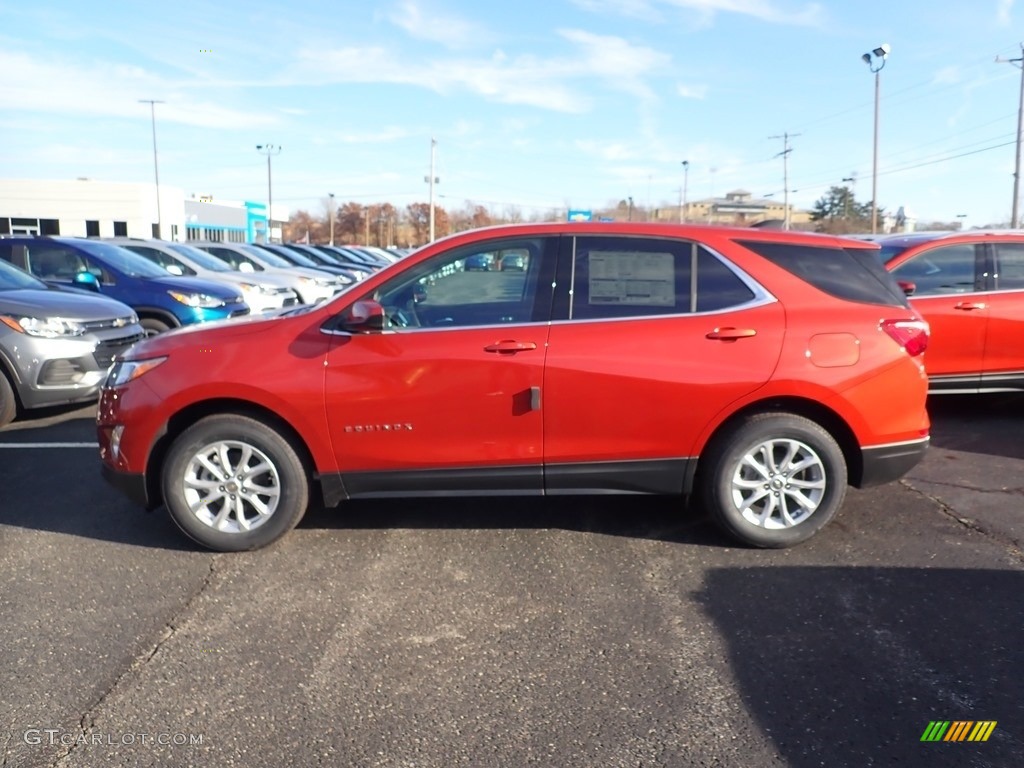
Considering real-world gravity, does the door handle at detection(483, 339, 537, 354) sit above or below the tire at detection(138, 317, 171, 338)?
above

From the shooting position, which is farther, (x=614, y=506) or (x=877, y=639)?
(x=614, y=506)

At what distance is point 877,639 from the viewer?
11.9ft

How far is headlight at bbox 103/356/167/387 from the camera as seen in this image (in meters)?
4.61

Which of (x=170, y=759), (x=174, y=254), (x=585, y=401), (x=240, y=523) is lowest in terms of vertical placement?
(x=170, y=759)

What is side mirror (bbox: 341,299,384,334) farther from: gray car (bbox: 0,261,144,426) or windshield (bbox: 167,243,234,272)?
windshield (bbox: 167,243,234,272)

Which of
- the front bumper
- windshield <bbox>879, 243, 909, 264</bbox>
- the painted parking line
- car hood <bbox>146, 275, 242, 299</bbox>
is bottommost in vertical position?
the painted parking line

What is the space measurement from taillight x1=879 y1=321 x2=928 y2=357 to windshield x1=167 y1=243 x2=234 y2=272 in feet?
39.1

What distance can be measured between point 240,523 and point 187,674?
1298 millimetres

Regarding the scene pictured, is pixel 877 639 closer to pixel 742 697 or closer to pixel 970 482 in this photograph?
pixel 742 697

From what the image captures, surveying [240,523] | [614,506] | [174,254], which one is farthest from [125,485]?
[174,254]

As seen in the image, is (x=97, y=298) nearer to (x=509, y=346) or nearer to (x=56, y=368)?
(x=56, y=368)

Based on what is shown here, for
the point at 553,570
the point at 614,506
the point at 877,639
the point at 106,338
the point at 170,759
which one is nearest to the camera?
the point at 170,759

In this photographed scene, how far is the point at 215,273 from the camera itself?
536 inches

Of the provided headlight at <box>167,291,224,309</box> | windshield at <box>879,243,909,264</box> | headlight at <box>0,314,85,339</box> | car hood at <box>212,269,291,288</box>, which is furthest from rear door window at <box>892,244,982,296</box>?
car hood at <box>212,269,291,288</box>
